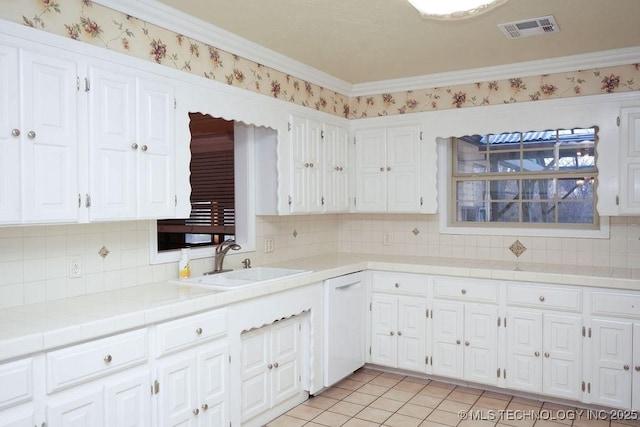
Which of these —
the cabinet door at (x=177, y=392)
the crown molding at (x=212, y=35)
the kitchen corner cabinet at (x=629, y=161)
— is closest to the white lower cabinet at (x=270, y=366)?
the cabinet door at (x=177, y=392)

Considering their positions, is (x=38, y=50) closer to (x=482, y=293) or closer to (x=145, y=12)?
(x=145, y=12)

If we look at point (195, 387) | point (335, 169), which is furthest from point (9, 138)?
point (335, 169)

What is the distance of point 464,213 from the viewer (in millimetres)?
4562

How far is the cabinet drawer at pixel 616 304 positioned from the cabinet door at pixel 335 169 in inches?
81.1

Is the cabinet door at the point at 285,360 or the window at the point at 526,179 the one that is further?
the window at the point at 526,179

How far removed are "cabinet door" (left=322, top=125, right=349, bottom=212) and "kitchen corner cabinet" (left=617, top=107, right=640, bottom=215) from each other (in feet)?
6.96

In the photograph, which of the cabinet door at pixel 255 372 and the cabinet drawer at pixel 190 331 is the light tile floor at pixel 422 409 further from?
the cabinet drawer at pixel 190 331

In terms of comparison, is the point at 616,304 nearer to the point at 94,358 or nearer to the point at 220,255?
the point at 220,255

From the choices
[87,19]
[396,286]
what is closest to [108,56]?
[87,19]

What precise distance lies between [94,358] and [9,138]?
968 millimetres

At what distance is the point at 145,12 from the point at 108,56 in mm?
399

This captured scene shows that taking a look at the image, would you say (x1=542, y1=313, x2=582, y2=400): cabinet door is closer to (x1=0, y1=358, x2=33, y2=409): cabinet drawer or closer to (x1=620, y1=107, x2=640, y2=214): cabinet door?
(x1=620, y1=107, x2=640, y2=214): cabinet door

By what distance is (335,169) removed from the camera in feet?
14.4

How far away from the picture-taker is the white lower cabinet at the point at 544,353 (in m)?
3.44
